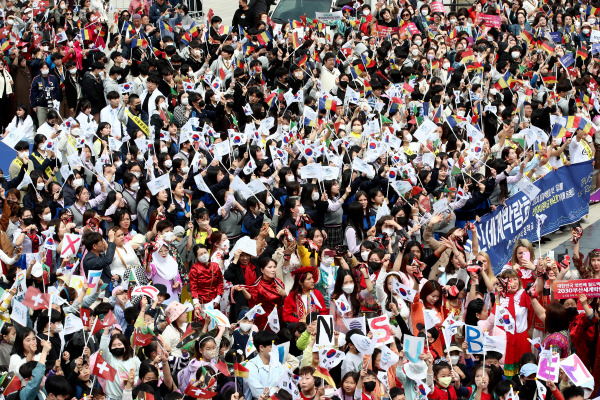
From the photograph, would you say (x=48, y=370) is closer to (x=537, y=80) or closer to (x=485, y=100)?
(x=485, y=100)

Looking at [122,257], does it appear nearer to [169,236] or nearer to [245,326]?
[169,236]

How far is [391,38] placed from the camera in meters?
22.0

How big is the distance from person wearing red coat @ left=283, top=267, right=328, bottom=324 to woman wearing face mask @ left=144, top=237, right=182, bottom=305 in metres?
1.22

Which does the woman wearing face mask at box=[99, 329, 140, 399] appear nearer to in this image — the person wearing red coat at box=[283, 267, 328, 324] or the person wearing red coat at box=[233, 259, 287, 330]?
the person wearing red coat at box=[233, 259, 287, 330]

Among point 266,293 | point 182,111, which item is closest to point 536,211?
point 182,111

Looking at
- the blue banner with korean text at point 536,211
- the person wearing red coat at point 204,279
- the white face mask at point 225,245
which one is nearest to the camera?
the person wearing red coat at point 204,279

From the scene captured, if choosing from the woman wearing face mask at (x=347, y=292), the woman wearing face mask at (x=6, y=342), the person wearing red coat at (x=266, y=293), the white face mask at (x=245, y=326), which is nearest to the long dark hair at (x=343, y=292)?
the woman wearing face mask at (x=347, y=292)

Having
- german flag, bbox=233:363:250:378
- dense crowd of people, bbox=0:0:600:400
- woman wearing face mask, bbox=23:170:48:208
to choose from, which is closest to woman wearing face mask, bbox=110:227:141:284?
dense crowd of people, bbox=0:0:600:400

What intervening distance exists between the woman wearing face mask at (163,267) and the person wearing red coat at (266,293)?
78 cm

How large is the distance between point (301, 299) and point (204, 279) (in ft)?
3.47

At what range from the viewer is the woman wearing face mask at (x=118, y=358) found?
33.9ft

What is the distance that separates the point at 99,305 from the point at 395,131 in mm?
6792

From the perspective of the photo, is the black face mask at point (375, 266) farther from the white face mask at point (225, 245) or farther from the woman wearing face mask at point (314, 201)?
the woman wearing face mask at point (314, 201)

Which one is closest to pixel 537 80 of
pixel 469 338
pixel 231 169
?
pixel 231 169
